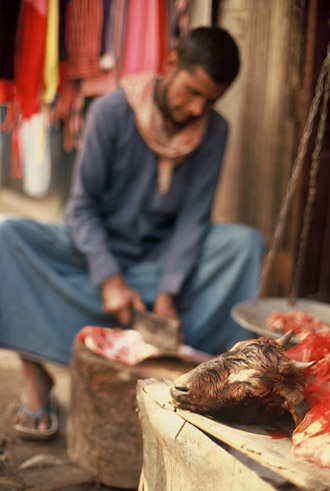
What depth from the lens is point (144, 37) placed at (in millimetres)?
3875

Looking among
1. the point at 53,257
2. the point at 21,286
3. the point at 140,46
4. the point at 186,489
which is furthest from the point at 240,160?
the point at 186,489

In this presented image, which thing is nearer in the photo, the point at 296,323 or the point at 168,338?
the point at 296,323

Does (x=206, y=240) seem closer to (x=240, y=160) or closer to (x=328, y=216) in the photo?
(x=240, y=160)

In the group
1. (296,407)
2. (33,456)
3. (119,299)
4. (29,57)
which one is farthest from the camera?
(29,57)

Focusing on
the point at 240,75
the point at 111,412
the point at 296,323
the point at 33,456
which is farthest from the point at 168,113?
the point at 33,456

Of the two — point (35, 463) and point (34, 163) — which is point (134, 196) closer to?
point (35, 463)

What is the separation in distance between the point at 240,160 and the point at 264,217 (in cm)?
45

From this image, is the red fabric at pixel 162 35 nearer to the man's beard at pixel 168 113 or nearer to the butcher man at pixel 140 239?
the butcher man at pixel 140 239

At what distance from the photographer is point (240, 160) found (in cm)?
393

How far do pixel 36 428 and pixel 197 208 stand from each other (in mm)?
1504

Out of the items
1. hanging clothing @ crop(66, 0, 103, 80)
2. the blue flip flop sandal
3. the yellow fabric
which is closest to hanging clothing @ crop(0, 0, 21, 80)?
the yellow fabric

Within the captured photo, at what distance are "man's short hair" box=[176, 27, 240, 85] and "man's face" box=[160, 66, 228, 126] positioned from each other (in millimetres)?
32

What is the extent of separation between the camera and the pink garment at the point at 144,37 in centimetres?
378

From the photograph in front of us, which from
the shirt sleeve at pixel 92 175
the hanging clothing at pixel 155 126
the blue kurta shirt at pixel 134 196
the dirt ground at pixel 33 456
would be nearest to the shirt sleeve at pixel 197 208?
the blue kurta shirt at pixel 134 196
